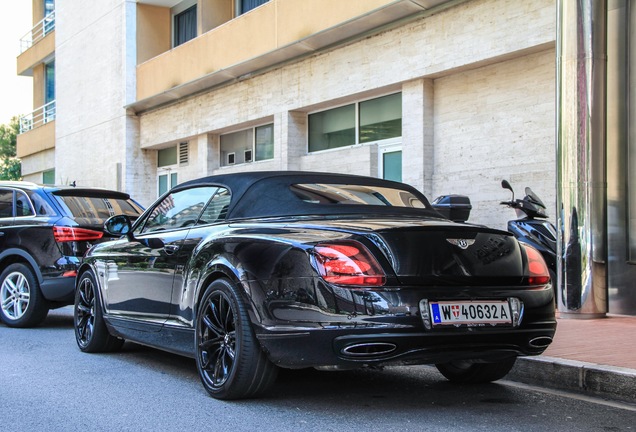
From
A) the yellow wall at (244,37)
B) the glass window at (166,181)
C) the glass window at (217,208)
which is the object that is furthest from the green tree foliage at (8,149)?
the glass window at (217,208)

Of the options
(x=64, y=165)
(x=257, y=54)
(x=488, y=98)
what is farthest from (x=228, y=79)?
(x=64, y=165)

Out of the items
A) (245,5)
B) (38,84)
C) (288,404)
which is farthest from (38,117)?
(288,404)

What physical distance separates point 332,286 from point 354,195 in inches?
58.1

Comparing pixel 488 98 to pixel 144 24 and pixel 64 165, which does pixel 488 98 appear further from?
pixel 64 165

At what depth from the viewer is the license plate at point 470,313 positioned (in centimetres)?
461

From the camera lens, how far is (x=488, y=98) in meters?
12.9

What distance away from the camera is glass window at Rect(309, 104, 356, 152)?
634 inches

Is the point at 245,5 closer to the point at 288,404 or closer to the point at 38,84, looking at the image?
the point at 288,404

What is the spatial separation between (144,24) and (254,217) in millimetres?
20288

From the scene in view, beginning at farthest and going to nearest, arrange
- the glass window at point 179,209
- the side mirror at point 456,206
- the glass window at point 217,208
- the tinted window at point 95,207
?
1. the side mirror at point 456,206
2. the tinted window at point 95,207
3. the glass window at point 179,209
4. the glass window at point 217,208

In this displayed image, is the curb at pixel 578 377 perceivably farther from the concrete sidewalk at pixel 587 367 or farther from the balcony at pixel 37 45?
the balcony at pixel 37 45

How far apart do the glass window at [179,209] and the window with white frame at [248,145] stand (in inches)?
469

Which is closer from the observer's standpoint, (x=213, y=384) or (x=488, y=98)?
(x=213, y=384)

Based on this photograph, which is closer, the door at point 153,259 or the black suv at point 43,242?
the door at point 153,259
